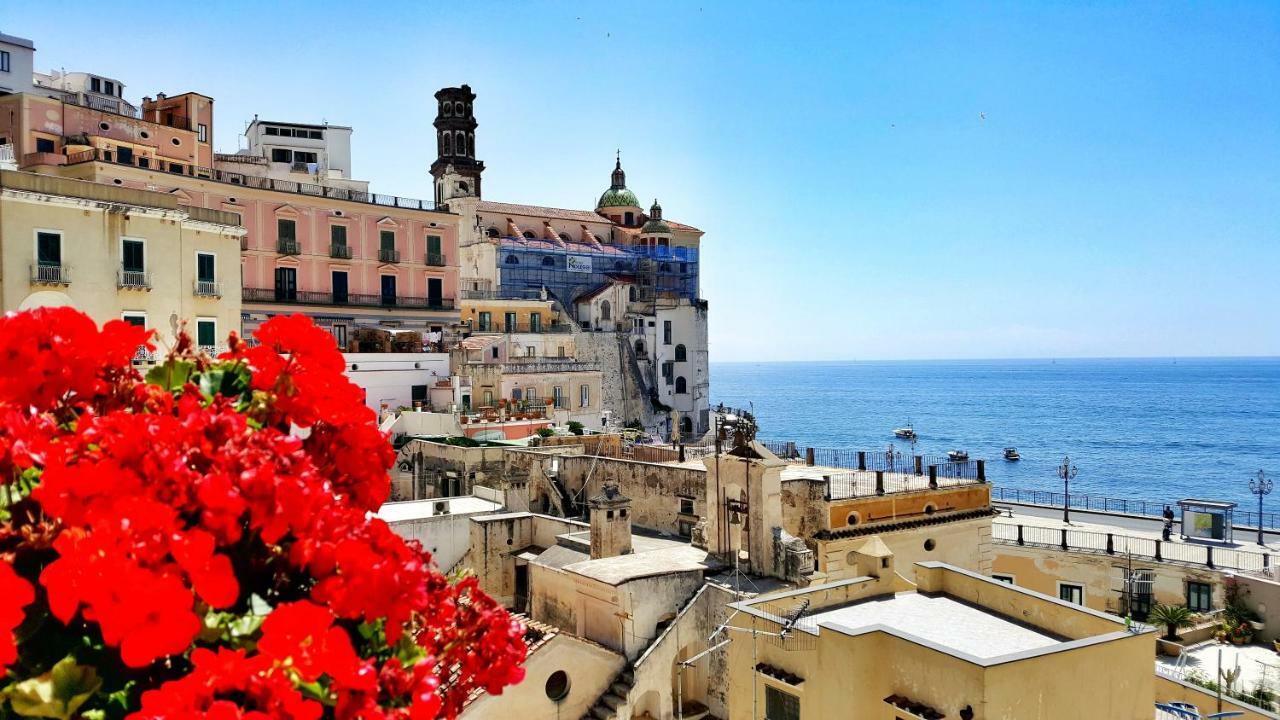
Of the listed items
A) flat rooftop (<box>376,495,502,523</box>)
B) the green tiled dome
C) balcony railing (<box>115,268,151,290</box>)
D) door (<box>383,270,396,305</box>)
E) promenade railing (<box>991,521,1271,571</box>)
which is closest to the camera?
balcony railing (<box>115,268,151,290</box>)

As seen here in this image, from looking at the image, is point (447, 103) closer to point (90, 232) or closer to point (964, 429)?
point (90, 232)

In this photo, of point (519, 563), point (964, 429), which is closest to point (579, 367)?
point (519, 563)

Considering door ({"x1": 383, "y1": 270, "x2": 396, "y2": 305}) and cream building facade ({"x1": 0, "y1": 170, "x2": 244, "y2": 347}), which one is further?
door ({"x1": 383, "y1": 270, "x2": 396, "y2": 305})

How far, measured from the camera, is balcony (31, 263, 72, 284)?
66.3ft

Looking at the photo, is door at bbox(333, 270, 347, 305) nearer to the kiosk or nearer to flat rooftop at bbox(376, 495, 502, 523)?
flat rooftop at bbox(376, 495, 502, 523)

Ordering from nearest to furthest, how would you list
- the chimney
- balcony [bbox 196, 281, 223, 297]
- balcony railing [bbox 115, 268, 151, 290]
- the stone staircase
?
the stone staircase, the chimney, balcony railing [bbox 115, 268, 151, 290], balcony [bbox 196, 281, 223, 297]

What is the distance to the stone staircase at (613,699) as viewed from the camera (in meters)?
15.8

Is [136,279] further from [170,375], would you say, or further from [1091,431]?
[1091,431]

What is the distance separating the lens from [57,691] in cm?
301

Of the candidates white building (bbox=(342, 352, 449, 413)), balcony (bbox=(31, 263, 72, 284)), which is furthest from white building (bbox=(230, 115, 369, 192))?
balcony (bbox=(31, 263, 72, 284))

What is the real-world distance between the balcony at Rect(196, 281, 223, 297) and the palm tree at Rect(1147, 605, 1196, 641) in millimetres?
24197

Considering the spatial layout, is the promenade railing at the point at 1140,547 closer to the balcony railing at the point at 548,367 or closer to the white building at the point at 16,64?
the balcony railing at the point at 548,367

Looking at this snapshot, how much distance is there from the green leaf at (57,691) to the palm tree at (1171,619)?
25.4 metres

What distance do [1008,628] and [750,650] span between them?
3635mm
